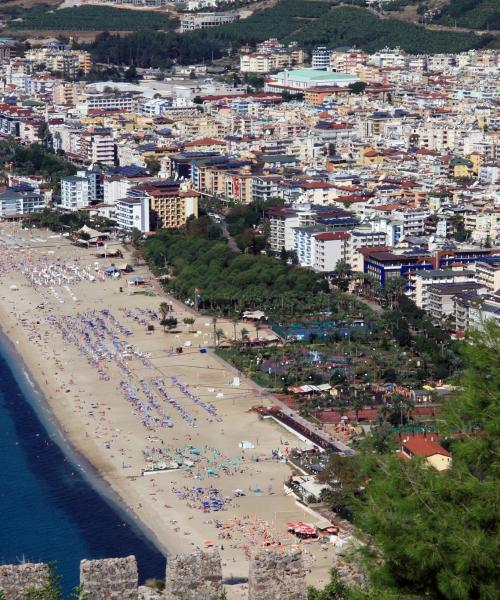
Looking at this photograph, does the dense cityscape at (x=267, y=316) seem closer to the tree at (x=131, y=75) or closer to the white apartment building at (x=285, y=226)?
the white apartment building at (x=285, y=226)

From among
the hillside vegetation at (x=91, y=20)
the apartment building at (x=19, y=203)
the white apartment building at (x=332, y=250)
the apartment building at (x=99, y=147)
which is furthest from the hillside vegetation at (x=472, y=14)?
the white apartment building at (x=332, y=250)

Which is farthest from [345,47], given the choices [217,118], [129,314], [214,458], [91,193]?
[214,458]

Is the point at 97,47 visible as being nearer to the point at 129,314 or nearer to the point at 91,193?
the point at 91,193

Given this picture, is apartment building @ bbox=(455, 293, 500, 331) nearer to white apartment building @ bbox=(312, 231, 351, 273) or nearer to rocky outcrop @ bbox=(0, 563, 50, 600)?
white apartment building @ bbox=(312, 231, 351, 273)

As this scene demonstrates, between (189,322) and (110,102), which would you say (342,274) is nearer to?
(189,322)

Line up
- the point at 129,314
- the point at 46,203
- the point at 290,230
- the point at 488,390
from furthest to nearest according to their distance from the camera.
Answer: the point at 46,203 < the point at 290,230 < the point at 129,314 < the point at 488,390
